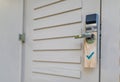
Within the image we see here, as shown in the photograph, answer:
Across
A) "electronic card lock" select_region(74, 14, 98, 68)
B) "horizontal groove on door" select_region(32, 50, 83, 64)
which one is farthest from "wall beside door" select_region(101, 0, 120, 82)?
"horizontal groove on door" select_region(32, 50, 83, 64)

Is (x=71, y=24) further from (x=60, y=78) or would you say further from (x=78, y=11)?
(x=60, y=78)

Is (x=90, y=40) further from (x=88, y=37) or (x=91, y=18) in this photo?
(x=91, y=18)

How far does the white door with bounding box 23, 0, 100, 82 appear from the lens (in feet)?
4.19

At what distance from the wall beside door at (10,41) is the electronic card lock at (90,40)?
30.2 inches

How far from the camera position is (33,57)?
1671 millimetres

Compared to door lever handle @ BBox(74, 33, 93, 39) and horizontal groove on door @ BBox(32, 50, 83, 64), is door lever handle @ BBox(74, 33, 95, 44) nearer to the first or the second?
door lever handle @ BBox(74, 33, 93, 39)

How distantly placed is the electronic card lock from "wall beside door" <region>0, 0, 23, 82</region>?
77cm

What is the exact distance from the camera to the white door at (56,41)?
128 cm

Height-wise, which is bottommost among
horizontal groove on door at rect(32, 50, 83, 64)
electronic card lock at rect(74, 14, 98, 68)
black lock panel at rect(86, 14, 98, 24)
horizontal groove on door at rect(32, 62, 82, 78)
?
horizontal groove on door at rect(32, 62, 82, 78)

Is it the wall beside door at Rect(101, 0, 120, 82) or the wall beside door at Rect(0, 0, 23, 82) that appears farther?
the wall beside door at Rect(0, 0, 23, 82)

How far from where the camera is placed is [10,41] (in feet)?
5.84

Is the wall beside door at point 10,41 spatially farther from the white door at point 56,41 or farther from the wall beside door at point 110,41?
the wall beside door at point 110,41

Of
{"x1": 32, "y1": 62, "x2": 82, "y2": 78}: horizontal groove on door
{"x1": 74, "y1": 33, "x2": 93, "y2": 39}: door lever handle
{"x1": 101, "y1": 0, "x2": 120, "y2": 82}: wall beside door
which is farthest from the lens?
{"x1": 32, "y1": 62, "x2": 82, "y2": 78}: horizontal groove on door

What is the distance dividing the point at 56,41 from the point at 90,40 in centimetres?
35
